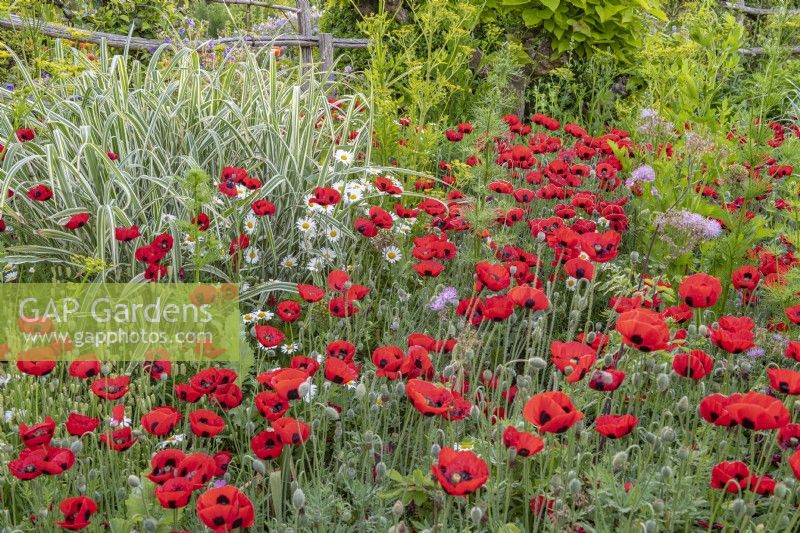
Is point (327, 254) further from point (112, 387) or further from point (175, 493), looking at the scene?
point (175, 493)

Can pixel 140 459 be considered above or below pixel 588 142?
below

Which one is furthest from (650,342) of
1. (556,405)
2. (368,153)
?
(368,153)

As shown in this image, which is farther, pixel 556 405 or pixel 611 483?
pixel 611 483

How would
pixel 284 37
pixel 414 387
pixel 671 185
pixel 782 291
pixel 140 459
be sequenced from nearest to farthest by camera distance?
pixel 414 387, pixel 140 459, pixel 782 291, pixel 671 185, pixel 284 37

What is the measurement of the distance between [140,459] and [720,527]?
1527mm

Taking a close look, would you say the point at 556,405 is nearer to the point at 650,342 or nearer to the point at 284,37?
the point at 650,342

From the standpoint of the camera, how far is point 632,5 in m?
5.80

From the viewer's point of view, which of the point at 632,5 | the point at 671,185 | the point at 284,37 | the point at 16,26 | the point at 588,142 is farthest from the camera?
the point at 632,5

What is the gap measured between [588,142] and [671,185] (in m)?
0.70

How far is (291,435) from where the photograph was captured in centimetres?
160

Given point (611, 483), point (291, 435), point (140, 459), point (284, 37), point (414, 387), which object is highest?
point (284, 37)

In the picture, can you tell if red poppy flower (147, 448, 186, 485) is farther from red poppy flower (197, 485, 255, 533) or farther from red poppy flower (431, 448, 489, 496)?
red poppy flower (431, 448, 489, 496)

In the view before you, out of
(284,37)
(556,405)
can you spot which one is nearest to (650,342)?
(556,405)

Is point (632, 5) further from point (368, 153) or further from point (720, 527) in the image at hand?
point (720, 527)
